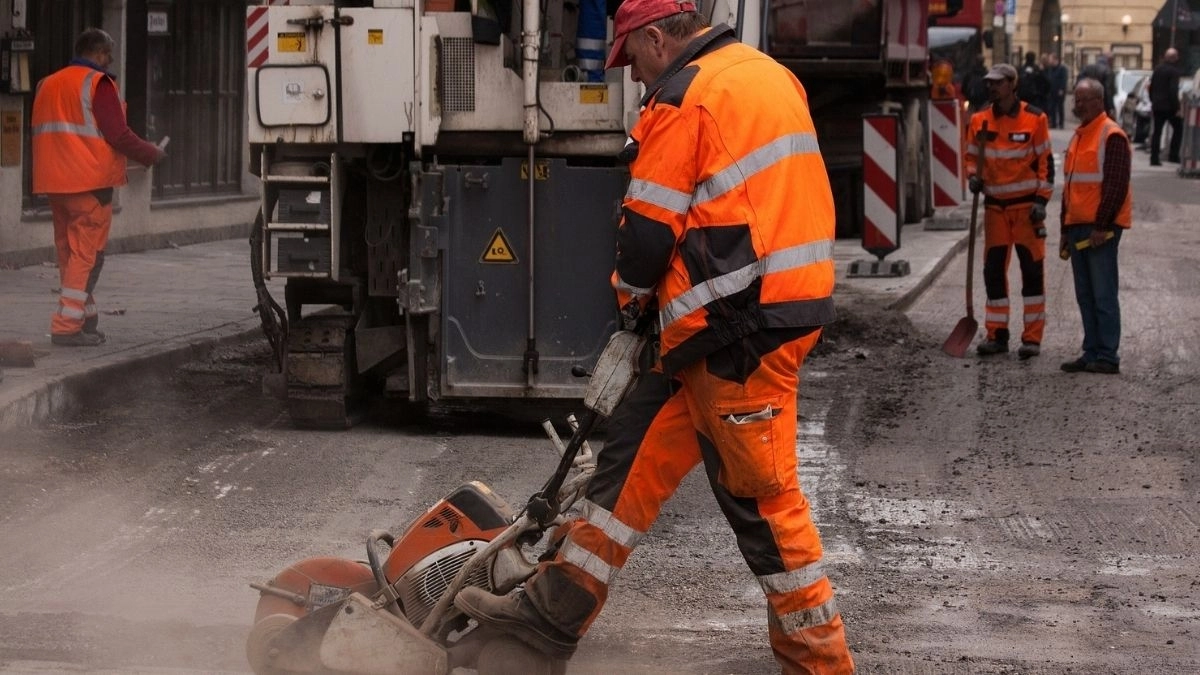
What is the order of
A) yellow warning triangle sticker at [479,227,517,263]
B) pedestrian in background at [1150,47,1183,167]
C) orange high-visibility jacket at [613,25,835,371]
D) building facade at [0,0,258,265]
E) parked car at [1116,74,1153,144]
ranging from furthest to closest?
parked car at [1116,74,1153,144] < pedestrian in background at [1150,47,1183,167] < building facade at [0,0,258,265] < yellow warning triangle sticker at [479,227,517,263] < orange high-visibility jacket at [613,25,835,371]

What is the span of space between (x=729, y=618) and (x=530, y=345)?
2937 millimetres

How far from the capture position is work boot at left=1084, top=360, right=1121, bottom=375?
10.4 meters

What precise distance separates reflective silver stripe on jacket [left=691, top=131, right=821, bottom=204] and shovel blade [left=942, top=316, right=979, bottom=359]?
691 centimetres

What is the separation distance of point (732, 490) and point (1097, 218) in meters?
6.57

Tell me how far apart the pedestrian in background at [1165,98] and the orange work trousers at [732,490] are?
2656 centimetres

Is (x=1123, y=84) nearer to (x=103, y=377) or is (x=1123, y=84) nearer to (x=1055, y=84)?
(x=1055, y=84)

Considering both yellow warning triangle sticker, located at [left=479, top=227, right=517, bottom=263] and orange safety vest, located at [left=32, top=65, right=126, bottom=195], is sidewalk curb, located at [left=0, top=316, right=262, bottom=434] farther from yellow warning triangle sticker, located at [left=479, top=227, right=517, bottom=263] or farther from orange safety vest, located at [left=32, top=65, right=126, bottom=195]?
yellow warning triangle sticker, located at [left=479, top=227, right=517, bottom=263]

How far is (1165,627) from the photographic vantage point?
539 centimetres

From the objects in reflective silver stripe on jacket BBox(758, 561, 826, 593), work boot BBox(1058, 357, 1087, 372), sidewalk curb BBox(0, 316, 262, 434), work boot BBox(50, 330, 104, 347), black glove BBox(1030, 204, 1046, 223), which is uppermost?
black glove BBox(1030, 204, 1046, 223)

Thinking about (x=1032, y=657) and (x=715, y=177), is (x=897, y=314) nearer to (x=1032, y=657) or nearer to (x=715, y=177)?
(x=1032, y=657)

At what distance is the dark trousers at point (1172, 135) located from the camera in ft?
99.8

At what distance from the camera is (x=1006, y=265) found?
11367 millimetres

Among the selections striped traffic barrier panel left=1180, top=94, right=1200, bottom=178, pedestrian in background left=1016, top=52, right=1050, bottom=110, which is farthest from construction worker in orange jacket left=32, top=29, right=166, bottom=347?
pedestrian in background left=1016, top=52, right=1050, bottom=110

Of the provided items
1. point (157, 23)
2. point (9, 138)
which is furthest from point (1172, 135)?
point (9, 138)
